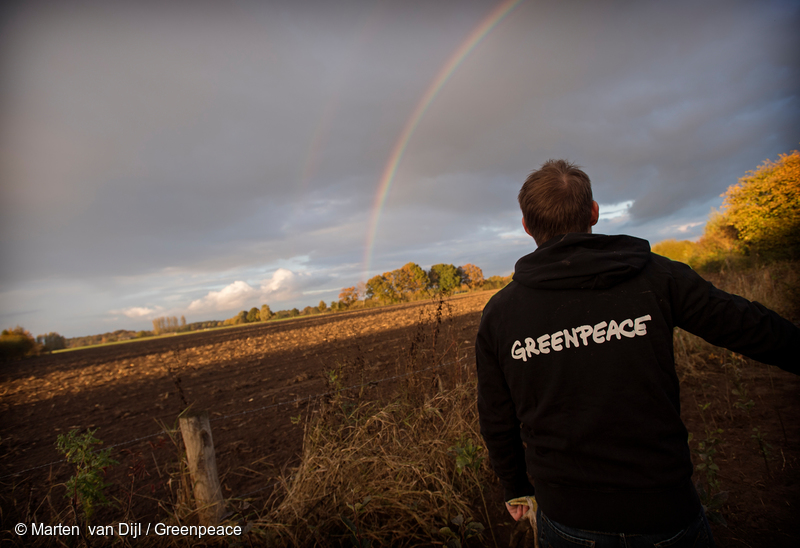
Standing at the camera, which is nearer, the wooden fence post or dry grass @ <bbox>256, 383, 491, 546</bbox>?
dry grass @ <bbox>256, 383, 491, 546</bbox>

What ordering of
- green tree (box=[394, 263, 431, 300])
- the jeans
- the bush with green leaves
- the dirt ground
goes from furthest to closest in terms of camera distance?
green tree (box=[394, 263, 431, 300]) < the dirt ground < the bush with green leaves < the jeans

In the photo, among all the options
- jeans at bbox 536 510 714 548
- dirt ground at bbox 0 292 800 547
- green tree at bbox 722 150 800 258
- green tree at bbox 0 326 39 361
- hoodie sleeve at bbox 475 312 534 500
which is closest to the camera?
jeans at bbox 536 510 714 548

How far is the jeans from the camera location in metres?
1.21

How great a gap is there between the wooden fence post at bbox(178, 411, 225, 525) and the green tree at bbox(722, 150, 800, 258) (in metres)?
23.9

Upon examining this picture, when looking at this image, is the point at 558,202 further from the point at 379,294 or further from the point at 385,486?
the point at 379,294

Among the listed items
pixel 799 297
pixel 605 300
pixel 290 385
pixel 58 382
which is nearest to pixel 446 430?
pixel 605 300

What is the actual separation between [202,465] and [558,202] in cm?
347

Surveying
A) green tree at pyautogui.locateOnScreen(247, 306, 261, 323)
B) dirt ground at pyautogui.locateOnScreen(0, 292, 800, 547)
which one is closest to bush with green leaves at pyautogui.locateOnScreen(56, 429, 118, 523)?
dirt ground at pyautogui.locateOnScreen(0, 292, 800, 547)

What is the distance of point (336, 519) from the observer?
291 centimetres

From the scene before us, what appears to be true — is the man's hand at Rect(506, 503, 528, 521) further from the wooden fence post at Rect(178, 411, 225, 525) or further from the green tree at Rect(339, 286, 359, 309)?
the green tree at Rect(339, 286, 359, 309)

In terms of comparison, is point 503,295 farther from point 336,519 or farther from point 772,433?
point 772,433

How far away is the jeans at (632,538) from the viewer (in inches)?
47.7

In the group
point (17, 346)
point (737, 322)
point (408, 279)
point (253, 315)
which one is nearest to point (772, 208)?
point (737, 322)

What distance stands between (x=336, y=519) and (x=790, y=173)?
24.6 metres
